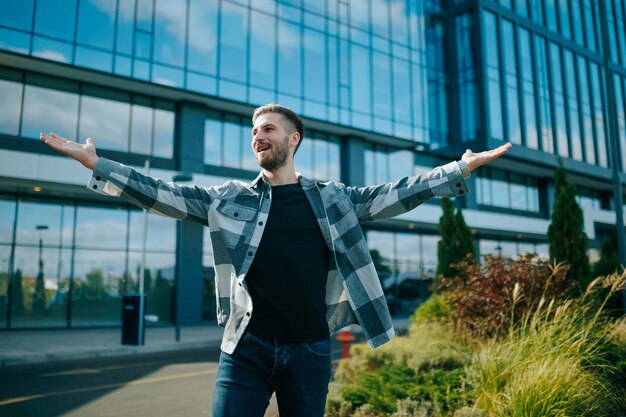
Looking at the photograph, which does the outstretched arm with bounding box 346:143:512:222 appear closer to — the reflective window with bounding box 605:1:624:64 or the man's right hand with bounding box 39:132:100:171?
the man's right hand with bounding box 39:132:100:171

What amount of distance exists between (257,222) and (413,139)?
25420 mm

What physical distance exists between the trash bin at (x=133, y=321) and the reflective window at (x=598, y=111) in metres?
31.9

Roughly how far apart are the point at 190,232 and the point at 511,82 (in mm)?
20541

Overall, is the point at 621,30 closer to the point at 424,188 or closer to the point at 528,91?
the point at 528,91

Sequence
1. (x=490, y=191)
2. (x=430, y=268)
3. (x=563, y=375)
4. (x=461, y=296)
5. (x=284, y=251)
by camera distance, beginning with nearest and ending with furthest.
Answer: (x=284, y=251)
(x=563, y=375)
(x=461, y=296)
(x=430, y=268)
(x=490, y=191)

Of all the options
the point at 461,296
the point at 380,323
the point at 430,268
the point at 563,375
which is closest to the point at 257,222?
the point at 380,323

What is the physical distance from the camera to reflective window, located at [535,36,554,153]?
106 ft

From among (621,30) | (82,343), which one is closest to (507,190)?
(621,30)

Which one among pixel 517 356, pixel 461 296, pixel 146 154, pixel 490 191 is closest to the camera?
pixel 517 356

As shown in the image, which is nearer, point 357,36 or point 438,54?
point 357,36

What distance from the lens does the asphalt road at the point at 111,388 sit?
6816mm

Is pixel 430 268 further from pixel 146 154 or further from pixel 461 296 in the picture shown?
pixel 461 296

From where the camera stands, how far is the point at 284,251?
2631 mm

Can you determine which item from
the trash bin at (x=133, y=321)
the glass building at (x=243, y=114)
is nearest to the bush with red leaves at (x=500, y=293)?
the glass building at (x=243, y=114)
